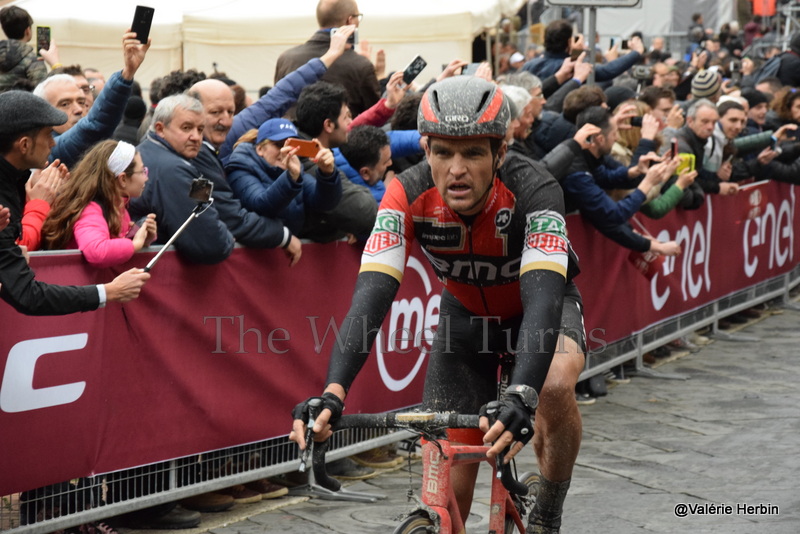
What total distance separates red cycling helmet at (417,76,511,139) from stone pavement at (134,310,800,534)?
1.58m

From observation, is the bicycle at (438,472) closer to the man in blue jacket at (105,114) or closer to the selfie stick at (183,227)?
the selfie stick at (183,227)

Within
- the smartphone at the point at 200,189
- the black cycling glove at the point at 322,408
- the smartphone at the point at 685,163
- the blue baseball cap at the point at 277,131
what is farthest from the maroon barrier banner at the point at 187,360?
the black cycling glove at the point at 322,408

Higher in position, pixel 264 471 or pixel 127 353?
pixel 127 353

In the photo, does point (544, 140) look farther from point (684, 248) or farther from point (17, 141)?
point (17, 141)

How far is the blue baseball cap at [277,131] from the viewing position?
718 cm

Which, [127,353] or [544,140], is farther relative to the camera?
[544,140]

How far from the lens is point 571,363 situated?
4.78 metres

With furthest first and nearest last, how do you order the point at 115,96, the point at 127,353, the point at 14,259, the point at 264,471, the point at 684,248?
the point at 684,248, the point at 264,471, the point at 115,96, the point at 127,353, the point at 14,259

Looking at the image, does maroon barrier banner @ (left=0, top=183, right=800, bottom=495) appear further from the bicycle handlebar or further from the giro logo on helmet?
the giro logo on helmet

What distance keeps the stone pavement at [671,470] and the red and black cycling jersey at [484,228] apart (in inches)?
41.5

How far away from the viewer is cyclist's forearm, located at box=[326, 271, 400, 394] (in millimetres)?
3965

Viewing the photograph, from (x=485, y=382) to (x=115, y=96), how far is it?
2.89 meters

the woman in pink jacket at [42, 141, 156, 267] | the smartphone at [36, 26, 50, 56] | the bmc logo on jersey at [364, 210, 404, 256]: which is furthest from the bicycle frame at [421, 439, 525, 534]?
the smartphone at [36, 26, 50, 56]

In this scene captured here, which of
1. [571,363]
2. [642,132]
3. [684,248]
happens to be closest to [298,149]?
[571,363]
